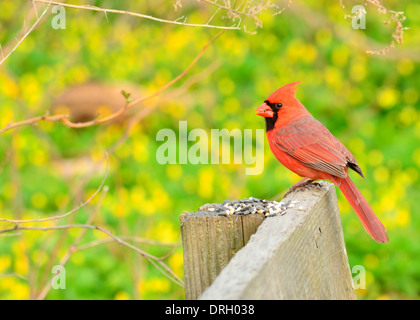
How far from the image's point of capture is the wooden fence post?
54.8 inches

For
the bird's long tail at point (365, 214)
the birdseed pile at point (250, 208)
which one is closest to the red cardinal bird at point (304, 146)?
the bird's long tail at point (365, 214)

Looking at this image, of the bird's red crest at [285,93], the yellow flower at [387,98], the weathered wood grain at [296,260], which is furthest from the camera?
the yellow flower at [387,98]

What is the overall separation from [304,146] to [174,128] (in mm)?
4031

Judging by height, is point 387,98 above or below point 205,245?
above

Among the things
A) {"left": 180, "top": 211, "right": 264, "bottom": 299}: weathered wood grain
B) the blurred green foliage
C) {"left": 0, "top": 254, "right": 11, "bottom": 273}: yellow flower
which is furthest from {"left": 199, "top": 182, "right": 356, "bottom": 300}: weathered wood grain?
{"left": 0, "top": 254, "right": 11, "bottom": 273}: yellow flower

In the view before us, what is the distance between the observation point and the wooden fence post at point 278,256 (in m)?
1.39

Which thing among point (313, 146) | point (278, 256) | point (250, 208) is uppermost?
point (313, 146)

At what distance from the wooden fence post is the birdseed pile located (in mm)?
22

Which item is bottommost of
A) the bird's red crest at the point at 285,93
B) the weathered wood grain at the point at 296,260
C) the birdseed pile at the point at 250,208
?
the weathered wood grain at the point at 296,260

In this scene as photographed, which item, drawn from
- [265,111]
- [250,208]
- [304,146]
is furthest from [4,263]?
[250,208]

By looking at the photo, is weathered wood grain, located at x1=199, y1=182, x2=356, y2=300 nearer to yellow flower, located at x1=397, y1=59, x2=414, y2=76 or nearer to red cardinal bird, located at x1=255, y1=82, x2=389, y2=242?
red cardinal bird, located at x1=255, y1=82, x2=389, y2=242

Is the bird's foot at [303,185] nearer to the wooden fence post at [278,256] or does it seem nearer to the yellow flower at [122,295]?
the wooden fence post at [278,256]

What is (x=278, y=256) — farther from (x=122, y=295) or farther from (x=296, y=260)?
(x=122, y=295)

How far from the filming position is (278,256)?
152cm
